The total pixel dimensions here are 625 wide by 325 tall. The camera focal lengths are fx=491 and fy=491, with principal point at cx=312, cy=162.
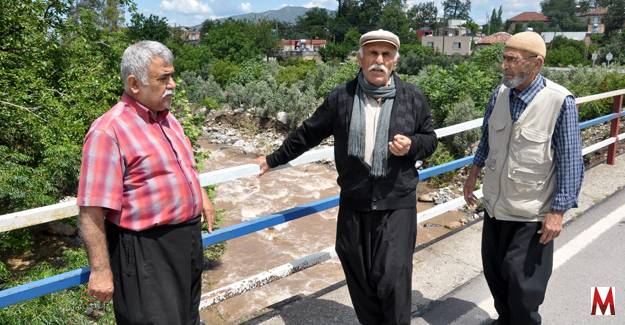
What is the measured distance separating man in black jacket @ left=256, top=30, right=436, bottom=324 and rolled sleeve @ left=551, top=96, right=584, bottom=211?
65 centimetres

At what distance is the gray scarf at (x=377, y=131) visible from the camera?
2309 millimetres

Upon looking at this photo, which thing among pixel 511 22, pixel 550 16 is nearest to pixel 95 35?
pixel 511 22

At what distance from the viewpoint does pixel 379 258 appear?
7.90 ft

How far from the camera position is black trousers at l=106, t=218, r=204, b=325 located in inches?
75.0

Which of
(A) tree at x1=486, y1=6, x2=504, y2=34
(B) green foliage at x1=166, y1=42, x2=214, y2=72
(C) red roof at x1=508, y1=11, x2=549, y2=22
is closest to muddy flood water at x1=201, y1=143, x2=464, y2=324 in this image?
(B) green foliage at x1=166, y1=42, x2=214, y2=72

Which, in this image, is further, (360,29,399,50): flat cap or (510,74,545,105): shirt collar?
(510,74,545,105): shirt collar

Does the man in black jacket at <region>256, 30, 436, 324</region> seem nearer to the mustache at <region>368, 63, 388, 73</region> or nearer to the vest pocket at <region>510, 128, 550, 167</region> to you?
the mustache at <region>368, 63, 388, 73</region>

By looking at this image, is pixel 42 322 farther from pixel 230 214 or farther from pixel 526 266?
pixel 230 214

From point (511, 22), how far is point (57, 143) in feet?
493

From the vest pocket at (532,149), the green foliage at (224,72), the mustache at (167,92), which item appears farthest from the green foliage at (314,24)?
the mustache at (167,92)

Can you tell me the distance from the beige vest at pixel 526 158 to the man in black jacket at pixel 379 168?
48 cm

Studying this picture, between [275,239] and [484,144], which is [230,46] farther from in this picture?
[484,144]

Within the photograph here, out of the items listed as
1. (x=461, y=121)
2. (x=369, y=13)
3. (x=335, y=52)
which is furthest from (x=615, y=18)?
(x=461, y=121)

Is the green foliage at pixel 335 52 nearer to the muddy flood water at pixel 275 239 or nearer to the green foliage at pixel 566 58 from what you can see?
the green foliage at pixel 566 58
